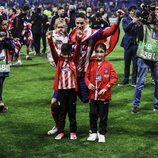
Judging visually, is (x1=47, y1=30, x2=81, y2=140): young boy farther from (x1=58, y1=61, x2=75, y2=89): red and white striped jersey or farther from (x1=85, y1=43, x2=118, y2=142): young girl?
(x1=85, y1=43, x2=118, y2=142): young girl

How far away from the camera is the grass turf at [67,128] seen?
7.06m

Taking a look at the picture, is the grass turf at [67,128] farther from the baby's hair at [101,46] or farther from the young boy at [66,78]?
the baby's hair at [101,46]

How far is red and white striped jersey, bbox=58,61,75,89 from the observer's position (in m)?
7.43

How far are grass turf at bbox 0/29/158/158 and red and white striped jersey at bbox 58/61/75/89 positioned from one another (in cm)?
89

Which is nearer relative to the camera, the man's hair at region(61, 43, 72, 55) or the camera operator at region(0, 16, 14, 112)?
the man's hair at region(61, 43, 72, 55)

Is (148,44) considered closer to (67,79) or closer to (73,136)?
(67,79)

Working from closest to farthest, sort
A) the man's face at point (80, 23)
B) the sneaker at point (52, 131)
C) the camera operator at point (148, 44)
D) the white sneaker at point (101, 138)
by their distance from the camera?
the man's face at point (80, 23)
the white sneaker at point (101, 138)
the sneaker at point (52, 131)
the camera operator at point (148, 44)

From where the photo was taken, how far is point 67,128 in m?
8.45

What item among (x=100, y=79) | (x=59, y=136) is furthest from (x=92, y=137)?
(x=100, y=79)

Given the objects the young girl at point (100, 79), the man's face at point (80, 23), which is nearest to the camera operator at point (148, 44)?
the young girl at point (100, 79)

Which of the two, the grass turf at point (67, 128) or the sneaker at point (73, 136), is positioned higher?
the sneaker at point (73, 136)

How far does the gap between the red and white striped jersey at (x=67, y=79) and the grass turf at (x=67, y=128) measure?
888 millimetres

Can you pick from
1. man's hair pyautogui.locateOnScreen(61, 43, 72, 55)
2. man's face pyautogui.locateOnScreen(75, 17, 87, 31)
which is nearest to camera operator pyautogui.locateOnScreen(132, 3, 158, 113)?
man's face pyautogui.locateOnScreen(75, 17, 87, 31)

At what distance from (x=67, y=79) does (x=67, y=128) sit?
4.34ft
